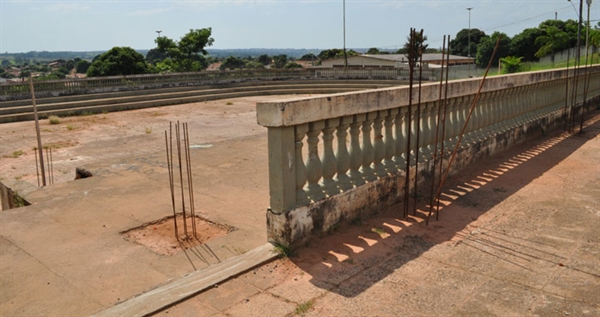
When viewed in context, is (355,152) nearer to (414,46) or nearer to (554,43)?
(414,46)

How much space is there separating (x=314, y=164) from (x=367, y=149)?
0.82 metres

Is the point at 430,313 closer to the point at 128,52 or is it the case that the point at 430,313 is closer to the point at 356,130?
the point at 356,130

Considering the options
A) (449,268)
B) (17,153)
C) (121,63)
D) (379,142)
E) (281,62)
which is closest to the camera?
(449,268)

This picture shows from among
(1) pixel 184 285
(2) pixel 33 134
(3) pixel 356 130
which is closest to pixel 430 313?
(1) pixel 184 285

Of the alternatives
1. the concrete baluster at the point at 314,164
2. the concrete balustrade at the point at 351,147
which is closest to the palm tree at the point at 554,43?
the concrete balustrade at the point at 351,147

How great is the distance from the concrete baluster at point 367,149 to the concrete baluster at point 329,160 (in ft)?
1.52

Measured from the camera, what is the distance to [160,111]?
2103 centimetres

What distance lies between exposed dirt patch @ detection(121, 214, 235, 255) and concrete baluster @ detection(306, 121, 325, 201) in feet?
3.80

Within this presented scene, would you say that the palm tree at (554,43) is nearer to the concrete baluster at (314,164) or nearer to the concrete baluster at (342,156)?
the concrete baluster at (342,156)

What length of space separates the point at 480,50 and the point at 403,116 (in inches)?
2279

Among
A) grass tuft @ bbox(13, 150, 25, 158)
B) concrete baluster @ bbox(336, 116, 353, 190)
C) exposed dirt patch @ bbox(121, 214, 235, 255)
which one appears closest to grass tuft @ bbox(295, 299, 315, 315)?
concrete baluster @ bbox(336, 116, 353, 190)

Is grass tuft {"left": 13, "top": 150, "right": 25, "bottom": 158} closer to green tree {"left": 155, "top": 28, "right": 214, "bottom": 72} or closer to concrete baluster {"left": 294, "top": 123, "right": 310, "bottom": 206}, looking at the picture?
concrete baluster {"left": 294, "top": 123, "right": 310, "bottom": 206}

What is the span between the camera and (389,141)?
17.4ft

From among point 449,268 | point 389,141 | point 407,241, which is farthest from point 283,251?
point 389,141
